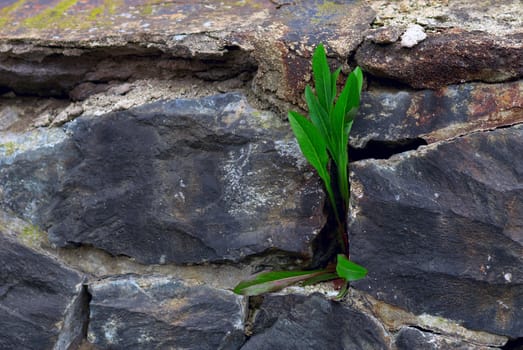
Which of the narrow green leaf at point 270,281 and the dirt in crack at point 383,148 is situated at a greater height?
the dirt in crack at point 383,148

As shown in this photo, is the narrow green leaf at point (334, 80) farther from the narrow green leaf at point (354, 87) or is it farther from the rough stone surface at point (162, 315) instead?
the rough stone surface at point (162, 315)

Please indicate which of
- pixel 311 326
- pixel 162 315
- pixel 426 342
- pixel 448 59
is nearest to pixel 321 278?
pixel 311 326

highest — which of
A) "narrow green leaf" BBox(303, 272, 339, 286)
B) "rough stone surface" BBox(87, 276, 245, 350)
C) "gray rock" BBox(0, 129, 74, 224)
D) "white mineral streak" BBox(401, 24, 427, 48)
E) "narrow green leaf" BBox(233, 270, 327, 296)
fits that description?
"white mineral streak" BBox(401, 24, 427, 48)

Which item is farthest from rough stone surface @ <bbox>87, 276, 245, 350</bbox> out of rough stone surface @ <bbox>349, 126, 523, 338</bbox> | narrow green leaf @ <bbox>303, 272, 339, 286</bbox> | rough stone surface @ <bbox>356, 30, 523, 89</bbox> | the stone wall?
rough stone surface @ <bbox>356, 30, 523, 89</bbox>

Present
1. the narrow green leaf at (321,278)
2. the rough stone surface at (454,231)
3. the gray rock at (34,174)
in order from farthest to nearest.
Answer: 1. the gray rock at (34,174)
2. the narrow green leaf at (321,278)
3. the rough stone surface at (454,231)

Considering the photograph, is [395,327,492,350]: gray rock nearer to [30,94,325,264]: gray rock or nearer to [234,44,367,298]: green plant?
[234,44,367,298]: green plant

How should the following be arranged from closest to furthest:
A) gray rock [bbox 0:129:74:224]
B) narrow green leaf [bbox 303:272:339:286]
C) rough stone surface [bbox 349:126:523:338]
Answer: rough stone surface [bbox 349:126:523:338], narrow green leaf [bbox 303:272:339:286], gray rock [bbox 0:129:74:224]

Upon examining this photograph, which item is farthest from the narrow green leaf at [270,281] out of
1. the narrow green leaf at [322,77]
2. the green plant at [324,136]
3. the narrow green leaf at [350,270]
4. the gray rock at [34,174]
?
the gray rock at [34,174]

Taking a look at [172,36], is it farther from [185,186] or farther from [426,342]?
[426,342]
